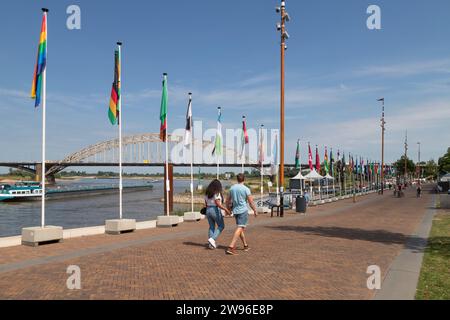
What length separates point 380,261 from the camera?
8.94 m

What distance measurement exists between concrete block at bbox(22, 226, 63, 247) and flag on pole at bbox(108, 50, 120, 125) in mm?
5533

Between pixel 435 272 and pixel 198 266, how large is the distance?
4554mm

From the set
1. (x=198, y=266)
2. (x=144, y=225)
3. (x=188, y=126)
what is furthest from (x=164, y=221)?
(x=198, y=266)

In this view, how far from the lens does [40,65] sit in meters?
12.4

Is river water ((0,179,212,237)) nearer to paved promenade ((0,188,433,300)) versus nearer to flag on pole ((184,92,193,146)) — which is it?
flag on pole ((184,92,193,146))

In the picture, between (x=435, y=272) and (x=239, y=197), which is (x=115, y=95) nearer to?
(x=239, y=197)

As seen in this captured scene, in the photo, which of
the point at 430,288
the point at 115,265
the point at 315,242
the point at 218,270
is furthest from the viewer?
the point at 315,242

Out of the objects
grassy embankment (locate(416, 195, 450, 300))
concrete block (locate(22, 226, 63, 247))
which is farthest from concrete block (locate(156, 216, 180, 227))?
grassy embankment (locate(416, 195, 450, 300))

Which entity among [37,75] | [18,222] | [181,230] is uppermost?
[37,75]

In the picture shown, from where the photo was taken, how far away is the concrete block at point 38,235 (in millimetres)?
10922
